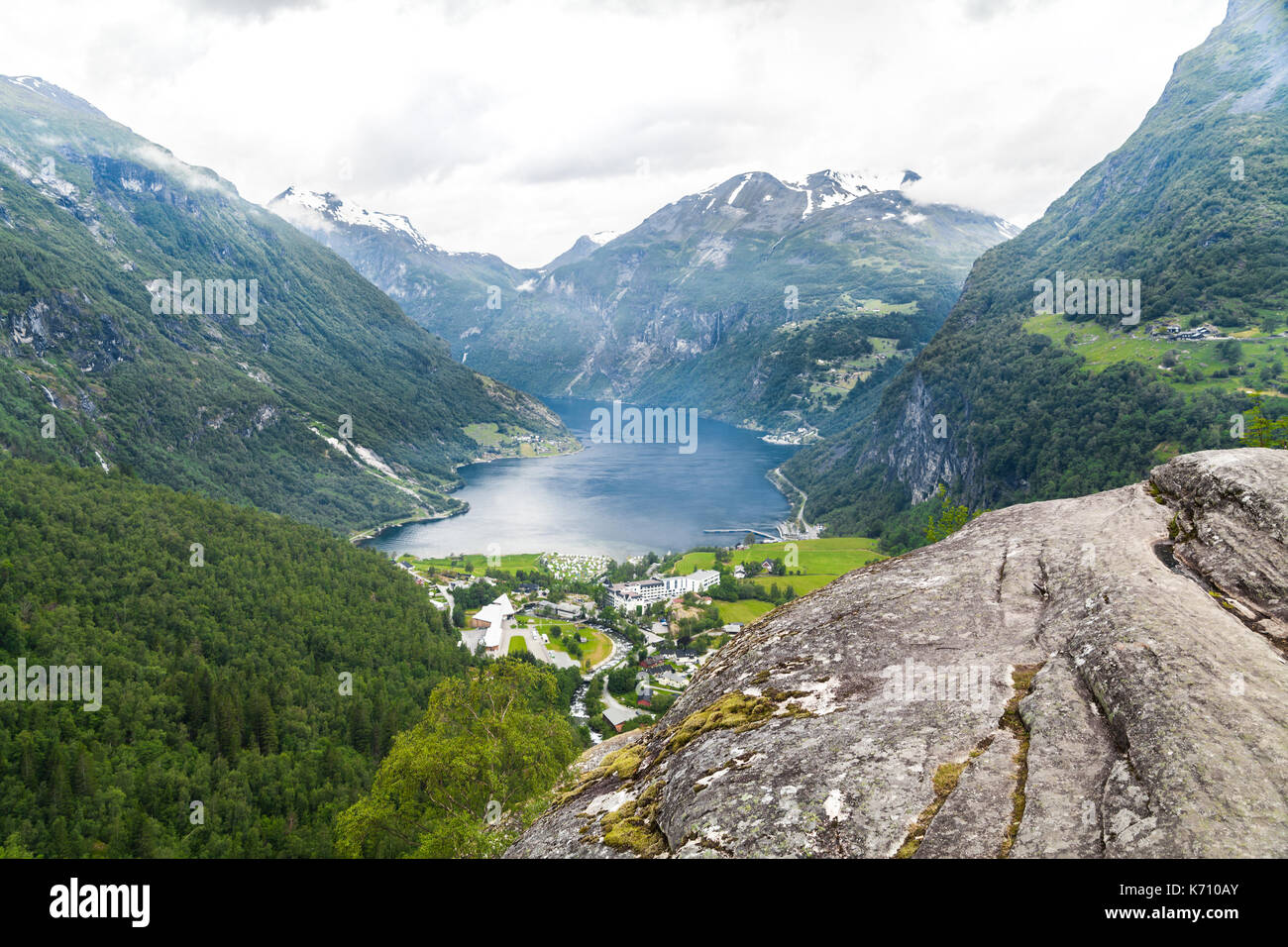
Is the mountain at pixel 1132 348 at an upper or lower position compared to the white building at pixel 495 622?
upper

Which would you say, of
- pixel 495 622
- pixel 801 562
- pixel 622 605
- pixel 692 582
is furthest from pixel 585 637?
pixel 801 562

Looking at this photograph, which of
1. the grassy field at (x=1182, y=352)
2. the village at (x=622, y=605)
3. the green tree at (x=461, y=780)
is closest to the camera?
the green tree at (x=461, y=780)

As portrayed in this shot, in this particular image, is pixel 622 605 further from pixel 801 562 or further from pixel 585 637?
pixel 801 562

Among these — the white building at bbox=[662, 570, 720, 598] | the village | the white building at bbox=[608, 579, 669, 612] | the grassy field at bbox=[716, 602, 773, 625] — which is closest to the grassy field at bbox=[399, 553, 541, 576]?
the village

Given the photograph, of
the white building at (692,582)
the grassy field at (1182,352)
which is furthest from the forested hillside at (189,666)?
the grassy field at (1182,352)

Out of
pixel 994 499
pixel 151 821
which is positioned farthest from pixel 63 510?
pixel 994 499

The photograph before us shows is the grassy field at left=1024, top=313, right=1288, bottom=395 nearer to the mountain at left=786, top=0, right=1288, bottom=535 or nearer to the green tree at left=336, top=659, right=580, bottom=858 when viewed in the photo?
the mountain at left=786, top=0, right=1288, bottom=535

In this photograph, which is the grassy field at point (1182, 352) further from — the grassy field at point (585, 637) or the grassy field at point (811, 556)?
the grassy field at point (585, 637)
